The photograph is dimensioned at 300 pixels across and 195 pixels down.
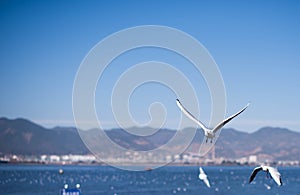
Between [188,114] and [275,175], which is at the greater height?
[188,114]

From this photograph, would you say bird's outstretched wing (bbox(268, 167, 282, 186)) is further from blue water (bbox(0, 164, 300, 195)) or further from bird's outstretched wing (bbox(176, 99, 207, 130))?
blue water (bbox(0, 164, 300, 195))

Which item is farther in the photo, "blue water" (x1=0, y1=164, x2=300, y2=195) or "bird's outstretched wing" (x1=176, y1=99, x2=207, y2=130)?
"blue water" (x1=0, y1=164, x2=300, y2=195)

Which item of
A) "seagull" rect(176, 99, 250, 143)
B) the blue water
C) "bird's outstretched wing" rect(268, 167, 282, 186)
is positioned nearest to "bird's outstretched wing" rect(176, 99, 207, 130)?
"seagull" rect(176, 99, 250, 143)

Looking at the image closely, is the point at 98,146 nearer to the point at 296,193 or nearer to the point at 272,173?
the point at 272,173

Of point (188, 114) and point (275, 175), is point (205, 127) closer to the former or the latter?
point (188, 114)

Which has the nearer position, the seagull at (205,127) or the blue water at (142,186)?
the seagull at (205,127)

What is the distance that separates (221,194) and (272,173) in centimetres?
5010

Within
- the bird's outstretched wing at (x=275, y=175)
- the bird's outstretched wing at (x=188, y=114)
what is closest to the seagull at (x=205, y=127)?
the bird's outstretched wing at (x=188, y=114)

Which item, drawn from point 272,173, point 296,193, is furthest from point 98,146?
point 296,193

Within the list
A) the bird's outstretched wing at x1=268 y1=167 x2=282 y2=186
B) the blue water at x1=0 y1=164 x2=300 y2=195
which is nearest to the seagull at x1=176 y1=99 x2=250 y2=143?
the bird's outstretched wing at x1=268 y1=167 x2=282 y2=186

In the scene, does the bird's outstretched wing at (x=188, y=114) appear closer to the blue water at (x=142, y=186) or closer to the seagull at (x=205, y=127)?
the seagull at (x=205, y=127)

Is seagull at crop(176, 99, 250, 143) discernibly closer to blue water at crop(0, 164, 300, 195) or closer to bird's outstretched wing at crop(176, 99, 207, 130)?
bird's outstretched wing at crop(176, 99, 207, 130)

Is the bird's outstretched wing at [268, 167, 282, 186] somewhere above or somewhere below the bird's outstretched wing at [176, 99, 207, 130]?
below

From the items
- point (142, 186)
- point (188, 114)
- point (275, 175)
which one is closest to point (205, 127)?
point (188, 114)
